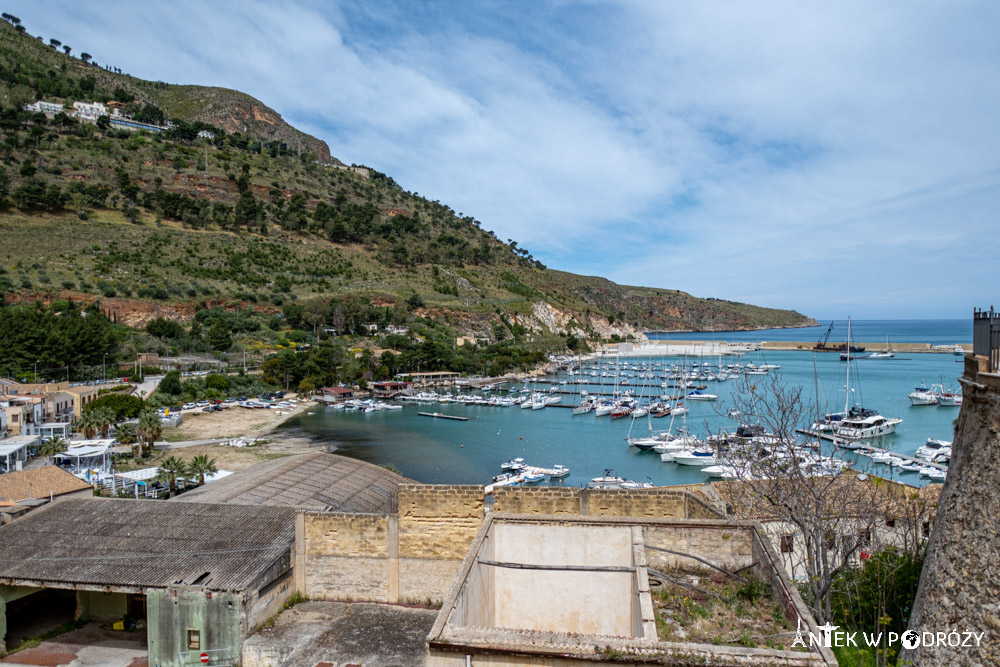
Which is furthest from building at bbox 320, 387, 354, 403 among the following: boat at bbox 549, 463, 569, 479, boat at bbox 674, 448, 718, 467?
boat at bbox 674, 448, 718, 467

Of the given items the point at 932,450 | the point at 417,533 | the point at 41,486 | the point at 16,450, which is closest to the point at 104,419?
the point at 16,450

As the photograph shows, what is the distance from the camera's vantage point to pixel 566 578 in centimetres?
647

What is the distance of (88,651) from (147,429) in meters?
23.4

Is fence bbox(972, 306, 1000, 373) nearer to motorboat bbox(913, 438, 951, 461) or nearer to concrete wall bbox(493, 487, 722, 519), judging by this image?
concrete wall bbox(493, 487, 722, 519)

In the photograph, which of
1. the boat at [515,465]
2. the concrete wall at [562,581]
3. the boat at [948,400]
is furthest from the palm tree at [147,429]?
the boat at [948,400]

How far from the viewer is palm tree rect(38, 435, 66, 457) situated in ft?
79.9

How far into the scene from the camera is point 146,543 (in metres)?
9.48

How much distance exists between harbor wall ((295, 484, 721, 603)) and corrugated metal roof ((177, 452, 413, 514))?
1846 millimetres

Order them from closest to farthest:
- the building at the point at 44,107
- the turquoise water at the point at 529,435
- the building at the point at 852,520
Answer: the building at the point at 852,520
the turquoise water at the point at 529,435
the building at the point at 44,107

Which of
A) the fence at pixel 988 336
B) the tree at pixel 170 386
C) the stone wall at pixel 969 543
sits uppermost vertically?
the fence at pixel 988 336

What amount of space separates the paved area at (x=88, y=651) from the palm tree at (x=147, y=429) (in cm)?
2238

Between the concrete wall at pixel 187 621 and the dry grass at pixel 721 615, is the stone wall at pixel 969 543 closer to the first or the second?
the dry grass at pixel 721 615

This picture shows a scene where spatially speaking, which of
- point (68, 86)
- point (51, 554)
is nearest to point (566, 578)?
point (51, 554)

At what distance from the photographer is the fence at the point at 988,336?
4414mm
